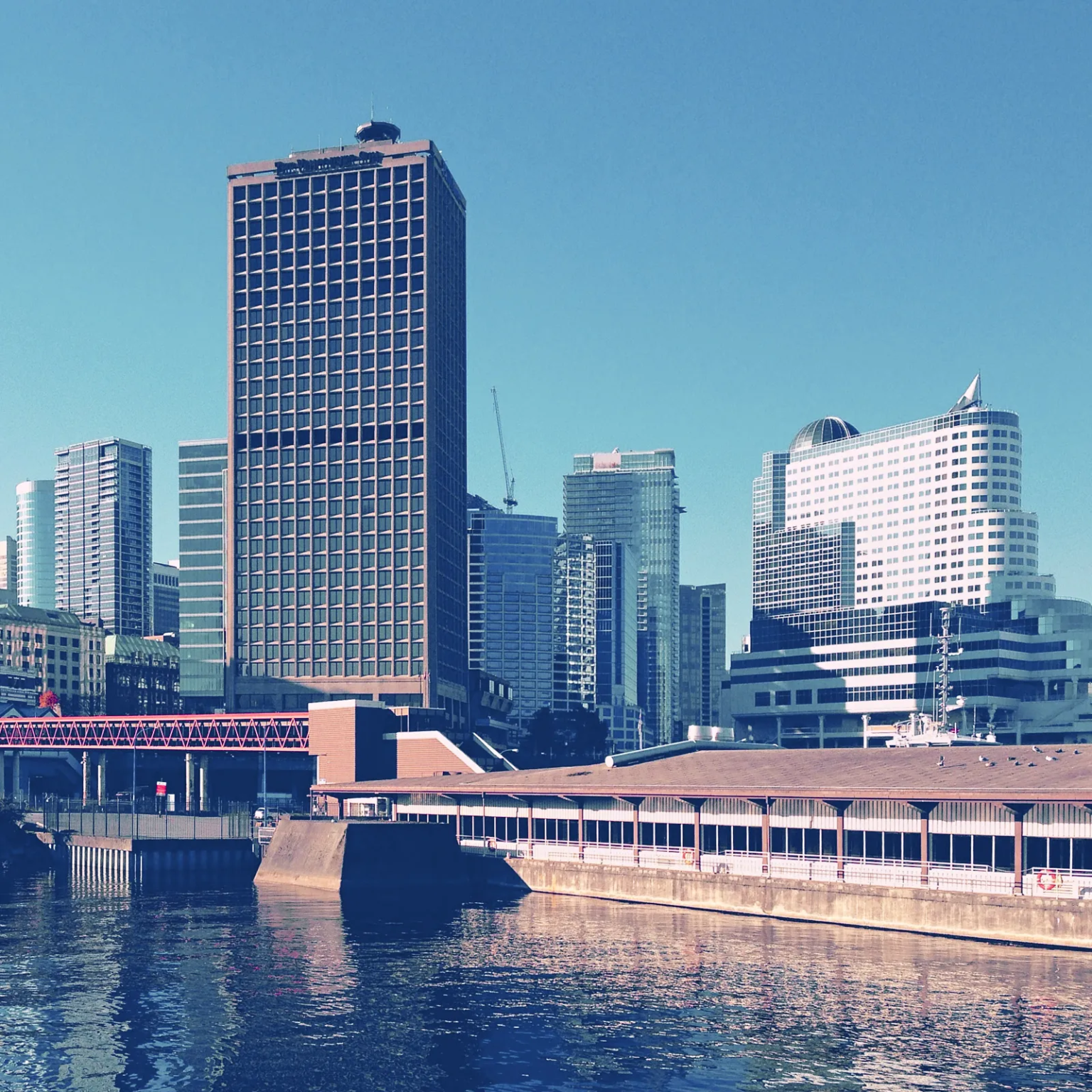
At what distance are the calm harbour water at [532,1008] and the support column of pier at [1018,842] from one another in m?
6.32

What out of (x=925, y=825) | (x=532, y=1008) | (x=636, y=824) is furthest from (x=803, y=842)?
(x=532, y=1008)

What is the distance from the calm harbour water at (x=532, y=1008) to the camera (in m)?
71.9

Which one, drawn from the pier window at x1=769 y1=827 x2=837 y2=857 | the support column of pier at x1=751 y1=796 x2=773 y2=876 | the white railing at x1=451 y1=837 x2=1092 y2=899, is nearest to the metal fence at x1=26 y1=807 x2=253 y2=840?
the white railing at x1=451 y1=837 x2=1092 y2=899

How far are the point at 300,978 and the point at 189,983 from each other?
6.73 metres

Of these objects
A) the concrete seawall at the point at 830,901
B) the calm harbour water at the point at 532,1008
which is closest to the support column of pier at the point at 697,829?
the concrete seawall at the point at 830,901

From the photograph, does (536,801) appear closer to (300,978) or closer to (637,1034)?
(300,978)

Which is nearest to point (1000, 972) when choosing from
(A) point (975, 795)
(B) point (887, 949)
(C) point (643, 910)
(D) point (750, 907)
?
(B) point (887, 949)

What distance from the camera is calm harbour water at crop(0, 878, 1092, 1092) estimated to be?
71.9 m

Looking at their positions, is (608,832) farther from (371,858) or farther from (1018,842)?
(1018,842)

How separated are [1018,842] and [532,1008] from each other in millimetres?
42750

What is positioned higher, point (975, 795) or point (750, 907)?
point (975, 795)

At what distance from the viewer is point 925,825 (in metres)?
117

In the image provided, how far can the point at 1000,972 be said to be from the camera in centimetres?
9500

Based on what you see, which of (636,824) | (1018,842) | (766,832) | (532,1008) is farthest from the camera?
(636,824)
